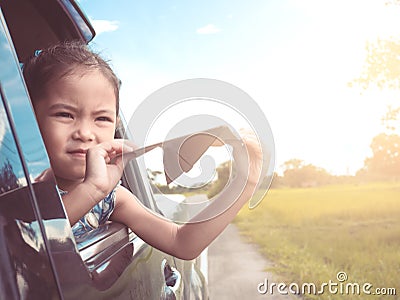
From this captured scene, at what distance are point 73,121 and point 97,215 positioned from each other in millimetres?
234

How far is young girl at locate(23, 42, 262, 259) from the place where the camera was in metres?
1.61

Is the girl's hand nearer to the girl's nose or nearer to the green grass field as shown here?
the girl's nose

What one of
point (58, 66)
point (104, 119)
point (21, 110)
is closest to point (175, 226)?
point (104, 119)

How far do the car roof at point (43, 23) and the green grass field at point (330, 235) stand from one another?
475 cm

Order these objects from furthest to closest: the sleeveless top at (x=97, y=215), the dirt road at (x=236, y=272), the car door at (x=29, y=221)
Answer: the dirt road at (x=236, y=272), the sleeveless top at (x=97, y=215), the car door at (x=29, y=221)

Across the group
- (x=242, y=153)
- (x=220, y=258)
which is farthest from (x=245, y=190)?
(x=220, y=258)

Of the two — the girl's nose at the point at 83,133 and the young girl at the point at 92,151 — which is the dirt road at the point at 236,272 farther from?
the girl's nose at the point at 83,133

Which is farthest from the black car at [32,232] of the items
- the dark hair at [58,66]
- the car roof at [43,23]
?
the car roof at [43,23]

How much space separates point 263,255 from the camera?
9.50 meters

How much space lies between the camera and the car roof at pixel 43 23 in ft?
6.36

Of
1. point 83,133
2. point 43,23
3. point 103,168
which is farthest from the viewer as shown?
point 43,23

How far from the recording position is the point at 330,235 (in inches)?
511
